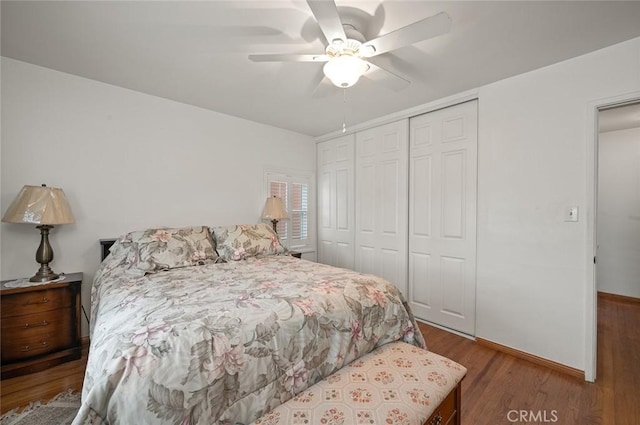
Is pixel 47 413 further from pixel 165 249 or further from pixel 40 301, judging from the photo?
pixel 165 249

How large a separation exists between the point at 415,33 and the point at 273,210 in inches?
97.5

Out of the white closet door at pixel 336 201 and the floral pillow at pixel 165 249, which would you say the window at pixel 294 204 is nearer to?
the white closet door at pixel 336 201

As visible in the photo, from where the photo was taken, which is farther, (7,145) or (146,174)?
(146,174)

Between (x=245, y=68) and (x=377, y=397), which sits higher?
(x=245, y=68)

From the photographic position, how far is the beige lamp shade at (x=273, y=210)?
11.2 ft

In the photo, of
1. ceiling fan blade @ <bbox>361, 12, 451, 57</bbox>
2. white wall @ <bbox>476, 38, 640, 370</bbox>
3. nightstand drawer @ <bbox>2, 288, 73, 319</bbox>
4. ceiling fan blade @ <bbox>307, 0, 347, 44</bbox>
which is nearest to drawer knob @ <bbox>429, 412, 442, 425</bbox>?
white wall @ <bbox>476, 38, 640, 370</bbox>

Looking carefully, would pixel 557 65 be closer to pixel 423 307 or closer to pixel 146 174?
pixel 423 307

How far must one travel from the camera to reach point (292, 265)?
2338mm

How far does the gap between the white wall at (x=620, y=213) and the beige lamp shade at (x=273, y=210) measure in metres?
4.50

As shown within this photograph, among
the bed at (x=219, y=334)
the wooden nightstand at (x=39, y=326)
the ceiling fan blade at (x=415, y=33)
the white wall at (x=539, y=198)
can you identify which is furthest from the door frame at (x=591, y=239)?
the wooden nightstand at (x=39, y=326)

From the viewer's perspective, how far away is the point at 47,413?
163cm

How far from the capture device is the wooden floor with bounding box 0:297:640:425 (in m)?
1.63

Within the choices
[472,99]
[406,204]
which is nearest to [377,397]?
[406,204]

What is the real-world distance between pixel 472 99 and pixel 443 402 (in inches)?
101
